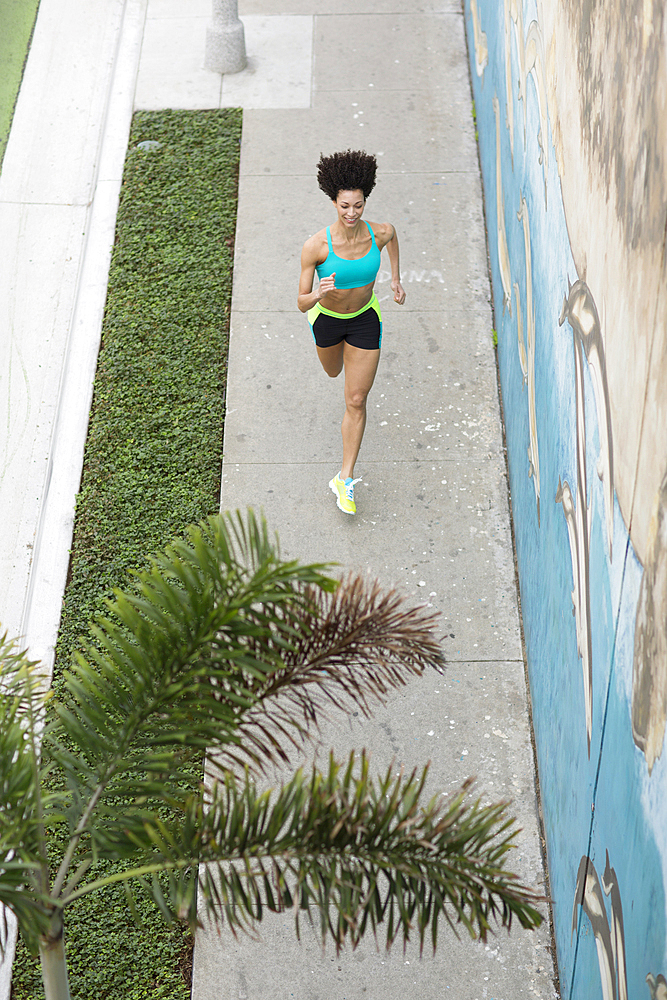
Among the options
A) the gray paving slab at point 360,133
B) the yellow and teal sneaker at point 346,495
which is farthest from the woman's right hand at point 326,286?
the gray paving slab at point 360,133

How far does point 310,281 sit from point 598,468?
274 centimetres

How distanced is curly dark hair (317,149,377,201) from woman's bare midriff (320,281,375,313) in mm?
508

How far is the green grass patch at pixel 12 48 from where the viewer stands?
10.2 metres

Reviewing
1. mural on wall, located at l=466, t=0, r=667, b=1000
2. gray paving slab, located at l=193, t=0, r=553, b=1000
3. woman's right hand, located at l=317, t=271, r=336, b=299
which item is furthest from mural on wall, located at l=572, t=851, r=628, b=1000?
woman's right hand, located at l=317, t=271, r=336, b=299

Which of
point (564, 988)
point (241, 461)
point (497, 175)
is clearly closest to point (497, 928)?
point (564, 988)

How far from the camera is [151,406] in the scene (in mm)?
7391

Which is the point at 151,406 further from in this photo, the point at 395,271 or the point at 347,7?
the point at 347,7

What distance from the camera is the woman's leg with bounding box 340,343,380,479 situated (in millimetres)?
6465

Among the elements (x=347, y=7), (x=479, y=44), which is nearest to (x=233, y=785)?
(x=479, y=44)

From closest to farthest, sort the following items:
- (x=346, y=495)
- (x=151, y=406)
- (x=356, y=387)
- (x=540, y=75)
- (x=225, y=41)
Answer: (x=540, y=75)
(x=356, y=387)
(x=346, y=495)
(x=151, y=406)
(x=225, y=41)

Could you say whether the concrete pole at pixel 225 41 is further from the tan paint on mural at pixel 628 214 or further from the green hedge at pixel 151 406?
the tan paint on mural at pixel 628 214

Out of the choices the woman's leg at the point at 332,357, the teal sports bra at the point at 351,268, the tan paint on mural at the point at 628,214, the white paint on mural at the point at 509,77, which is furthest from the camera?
the white paint on mural at the point at 509,77

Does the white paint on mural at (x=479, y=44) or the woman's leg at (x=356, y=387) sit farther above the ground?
the white paint on mural at (x=479, y=44)

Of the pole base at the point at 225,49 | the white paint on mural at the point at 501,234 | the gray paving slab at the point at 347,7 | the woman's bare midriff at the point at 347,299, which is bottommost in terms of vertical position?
the woman's bare midriff at the point at 347,299
